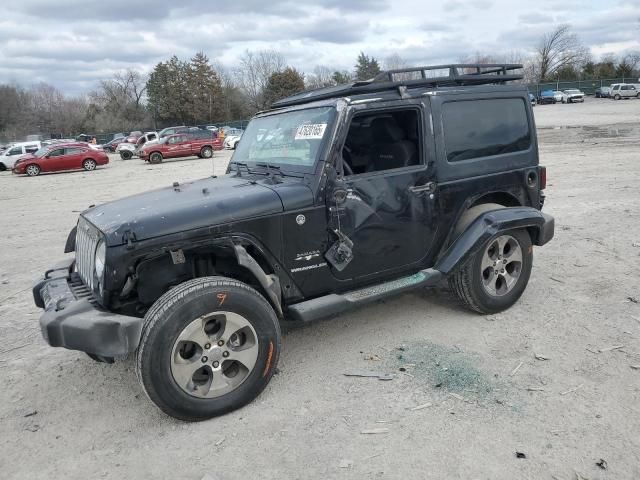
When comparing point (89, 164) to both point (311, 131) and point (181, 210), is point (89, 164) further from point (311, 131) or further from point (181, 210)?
point (181, 210)

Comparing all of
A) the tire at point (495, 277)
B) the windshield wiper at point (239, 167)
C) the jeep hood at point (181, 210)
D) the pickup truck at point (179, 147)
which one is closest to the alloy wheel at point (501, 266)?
the tire at point (495, 277)

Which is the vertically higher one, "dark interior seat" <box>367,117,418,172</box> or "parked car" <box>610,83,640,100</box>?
"parked car" <box>610,83,640,100</box>

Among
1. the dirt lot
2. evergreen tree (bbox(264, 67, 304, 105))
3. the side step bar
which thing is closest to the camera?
the dirt lot

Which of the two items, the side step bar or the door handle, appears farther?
the door handle

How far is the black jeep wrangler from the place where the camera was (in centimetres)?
321

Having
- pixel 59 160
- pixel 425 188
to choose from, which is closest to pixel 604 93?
pixel 59 160

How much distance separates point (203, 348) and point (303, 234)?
41.5 inches

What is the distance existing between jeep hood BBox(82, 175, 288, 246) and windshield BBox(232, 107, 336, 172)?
0.34 metres

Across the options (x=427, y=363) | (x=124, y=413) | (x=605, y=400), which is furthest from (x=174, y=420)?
(x=605, y=400)

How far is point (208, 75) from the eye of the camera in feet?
225

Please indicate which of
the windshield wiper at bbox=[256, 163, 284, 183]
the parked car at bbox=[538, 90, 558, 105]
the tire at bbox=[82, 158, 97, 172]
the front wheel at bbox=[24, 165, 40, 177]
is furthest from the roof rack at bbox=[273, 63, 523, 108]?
the parked car at bbox=[538, 90, 558, 105]

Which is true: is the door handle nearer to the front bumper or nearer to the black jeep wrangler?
the black jeep wrangler

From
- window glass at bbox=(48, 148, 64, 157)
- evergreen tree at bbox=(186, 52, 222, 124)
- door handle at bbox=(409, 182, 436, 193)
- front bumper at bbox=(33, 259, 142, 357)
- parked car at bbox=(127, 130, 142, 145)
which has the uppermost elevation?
evergreen tree at bbox=(186, 52, 222, 124)

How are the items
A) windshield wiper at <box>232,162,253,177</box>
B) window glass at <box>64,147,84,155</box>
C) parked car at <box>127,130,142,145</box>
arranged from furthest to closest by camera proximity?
parked car at <box>127,130,142,145</box> → window glass at <box>64,147,84,155</box> → windshield wiper at <box>232,162,253,177</box>
